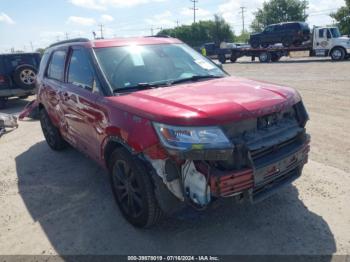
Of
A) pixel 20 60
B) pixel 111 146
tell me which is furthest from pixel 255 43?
pixel 111 146

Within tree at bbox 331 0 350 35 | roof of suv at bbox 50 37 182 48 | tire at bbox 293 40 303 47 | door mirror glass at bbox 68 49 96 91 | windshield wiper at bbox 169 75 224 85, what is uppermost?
tree at bbox 331 0 350 35

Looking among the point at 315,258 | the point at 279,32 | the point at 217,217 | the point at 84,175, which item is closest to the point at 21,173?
the point at 84,175

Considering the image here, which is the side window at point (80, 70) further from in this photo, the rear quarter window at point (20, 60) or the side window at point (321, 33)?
the side window at point (321, 33)

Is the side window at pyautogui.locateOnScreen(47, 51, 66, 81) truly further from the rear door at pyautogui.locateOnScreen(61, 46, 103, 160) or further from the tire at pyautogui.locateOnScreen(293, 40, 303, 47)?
the tire at pyautogui.locateOnScreen(293, 40, 303, 47)

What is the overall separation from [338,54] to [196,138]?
2261 centimetres

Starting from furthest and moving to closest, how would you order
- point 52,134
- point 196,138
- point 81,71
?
point 52,134, point 81,71, point 196,138

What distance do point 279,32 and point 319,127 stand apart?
72.9 ft

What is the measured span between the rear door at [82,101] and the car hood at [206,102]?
1.56ft

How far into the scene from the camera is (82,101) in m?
3.99

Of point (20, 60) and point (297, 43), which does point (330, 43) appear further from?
point (20, 60)

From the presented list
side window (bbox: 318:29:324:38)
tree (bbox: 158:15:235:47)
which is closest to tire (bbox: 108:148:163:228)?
side window (bbox: 318:29:324:38)

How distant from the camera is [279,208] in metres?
3.61

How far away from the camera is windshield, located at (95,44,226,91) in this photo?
371 cm

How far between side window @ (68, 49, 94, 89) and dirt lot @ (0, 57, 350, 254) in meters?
1.35
